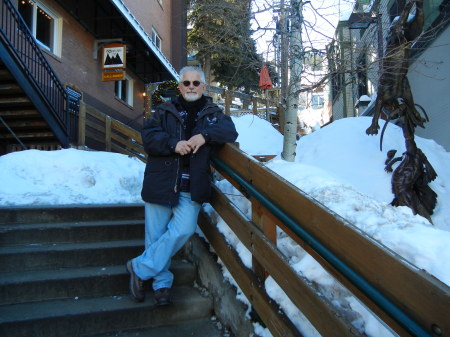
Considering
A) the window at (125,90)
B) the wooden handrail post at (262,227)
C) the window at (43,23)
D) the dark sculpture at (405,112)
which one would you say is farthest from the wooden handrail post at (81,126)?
the wooden handrail post at (262,227)

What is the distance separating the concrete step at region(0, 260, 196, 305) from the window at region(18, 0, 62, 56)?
308 inches

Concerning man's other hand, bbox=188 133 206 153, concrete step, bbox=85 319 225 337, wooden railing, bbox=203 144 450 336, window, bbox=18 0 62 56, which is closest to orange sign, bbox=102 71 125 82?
window, bbox=18 0 62 56

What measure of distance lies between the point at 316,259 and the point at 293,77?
4.52 meters

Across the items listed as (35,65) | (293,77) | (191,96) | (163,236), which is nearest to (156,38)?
(35,65)

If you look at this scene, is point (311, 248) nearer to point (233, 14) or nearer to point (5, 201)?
point (5, 201)

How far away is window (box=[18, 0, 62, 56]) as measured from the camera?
8789mm

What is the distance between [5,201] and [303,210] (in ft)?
12.1

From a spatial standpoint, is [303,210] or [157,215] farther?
[157,215]

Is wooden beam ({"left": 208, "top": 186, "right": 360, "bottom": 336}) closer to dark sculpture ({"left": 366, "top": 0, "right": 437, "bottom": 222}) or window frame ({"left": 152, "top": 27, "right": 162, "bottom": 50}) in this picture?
dark sculpture ({"left": 366, "top": 0, "right": 437, "bottom": 222})

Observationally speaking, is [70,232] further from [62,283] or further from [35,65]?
[35,65]

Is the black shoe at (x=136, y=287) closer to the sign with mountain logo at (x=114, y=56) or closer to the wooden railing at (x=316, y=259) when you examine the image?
the wooden railing at (x=316, y=259)

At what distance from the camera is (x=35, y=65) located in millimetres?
7613

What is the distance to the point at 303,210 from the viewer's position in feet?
6.11

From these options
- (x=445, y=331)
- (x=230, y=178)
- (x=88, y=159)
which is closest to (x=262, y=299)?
(x=230, y=178)
